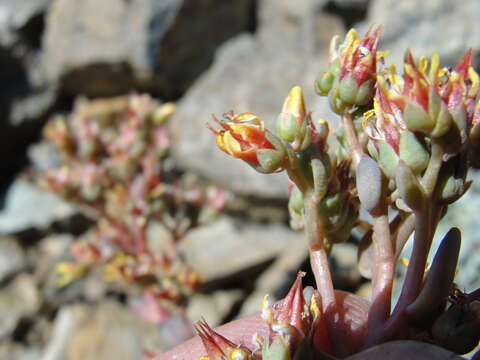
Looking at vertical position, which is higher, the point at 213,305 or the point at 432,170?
the point at 213,305

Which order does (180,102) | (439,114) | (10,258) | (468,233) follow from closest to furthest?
1. (439,114)
2. (468,233)
3. (10,258)
4. (180,102)

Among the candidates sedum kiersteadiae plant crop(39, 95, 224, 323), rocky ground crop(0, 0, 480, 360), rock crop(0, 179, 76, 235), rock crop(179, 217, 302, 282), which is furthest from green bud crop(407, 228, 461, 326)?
rock crop(0, 179, 76, 235)

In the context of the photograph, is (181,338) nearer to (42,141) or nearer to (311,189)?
(311,189)

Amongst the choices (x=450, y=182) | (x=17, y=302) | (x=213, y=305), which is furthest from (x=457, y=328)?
(x=17, y=302)

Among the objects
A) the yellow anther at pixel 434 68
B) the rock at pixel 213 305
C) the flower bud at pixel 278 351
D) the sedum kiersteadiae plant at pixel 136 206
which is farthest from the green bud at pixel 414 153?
the rock at pixel 213 305

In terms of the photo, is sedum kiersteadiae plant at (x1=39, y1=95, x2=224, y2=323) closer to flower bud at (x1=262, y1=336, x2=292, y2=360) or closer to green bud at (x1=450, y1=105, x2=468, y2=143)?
flower bud at (x1=262, y1=336, x2=292, y2=360)

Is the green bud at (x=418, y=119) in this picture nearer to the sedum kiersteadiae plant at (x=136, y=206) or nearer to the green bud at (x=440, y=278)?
the green bud at (x=440, y=278)

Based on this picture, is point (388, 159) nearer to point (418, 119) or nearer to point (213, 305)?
point (418, 119)
